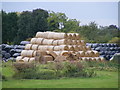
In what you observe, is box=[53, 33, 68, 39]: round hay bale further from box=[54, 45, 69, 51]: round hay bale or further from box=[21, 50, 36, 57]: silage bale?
box=[21, 50, 36, 57]: silage bale

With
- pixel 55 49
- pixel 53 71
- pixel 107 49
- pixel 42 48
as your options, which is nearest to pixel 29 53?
pixel 42 48

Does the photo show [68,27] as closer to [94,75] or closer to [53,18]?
[53,18]

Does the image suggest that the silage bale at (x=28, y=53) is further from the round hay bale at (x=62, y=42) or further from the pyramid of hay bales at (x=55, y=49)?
the round hay bale at (x=62, y=42)

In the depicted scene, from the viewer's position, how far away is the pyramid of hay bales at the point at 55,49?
45.6ft

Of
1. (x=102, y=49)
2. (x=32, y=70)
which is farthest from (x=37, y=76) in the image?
(x=102, y=49)

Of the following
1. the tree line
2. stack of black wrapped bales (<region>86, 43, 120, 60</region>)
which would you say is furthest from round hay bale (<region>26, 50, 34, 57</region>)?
the tree line

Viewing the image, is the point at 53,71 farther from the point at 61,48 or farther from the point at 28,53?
the point at 28,53

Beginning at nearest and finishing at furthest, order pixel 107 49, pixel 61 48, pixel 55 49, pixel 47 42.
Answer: pixel 61 48
pixel 55 49
pixel 47 42
pixel 107 49

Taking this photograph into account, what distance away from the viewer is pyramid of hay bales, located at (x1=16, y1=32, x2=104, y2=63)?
13906 millimetres

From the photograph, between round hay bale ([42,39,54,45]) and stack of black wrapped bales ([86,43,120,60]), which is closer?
round hay bale ([42,39,54,45])

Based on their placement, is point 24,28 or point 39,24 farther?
point 24,28

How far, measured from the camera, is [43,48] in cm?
1511

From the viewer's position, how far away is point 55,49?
14727mm

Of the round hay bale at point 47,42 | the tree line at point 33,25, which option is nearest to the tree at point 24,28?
the tree line at point 33,25
